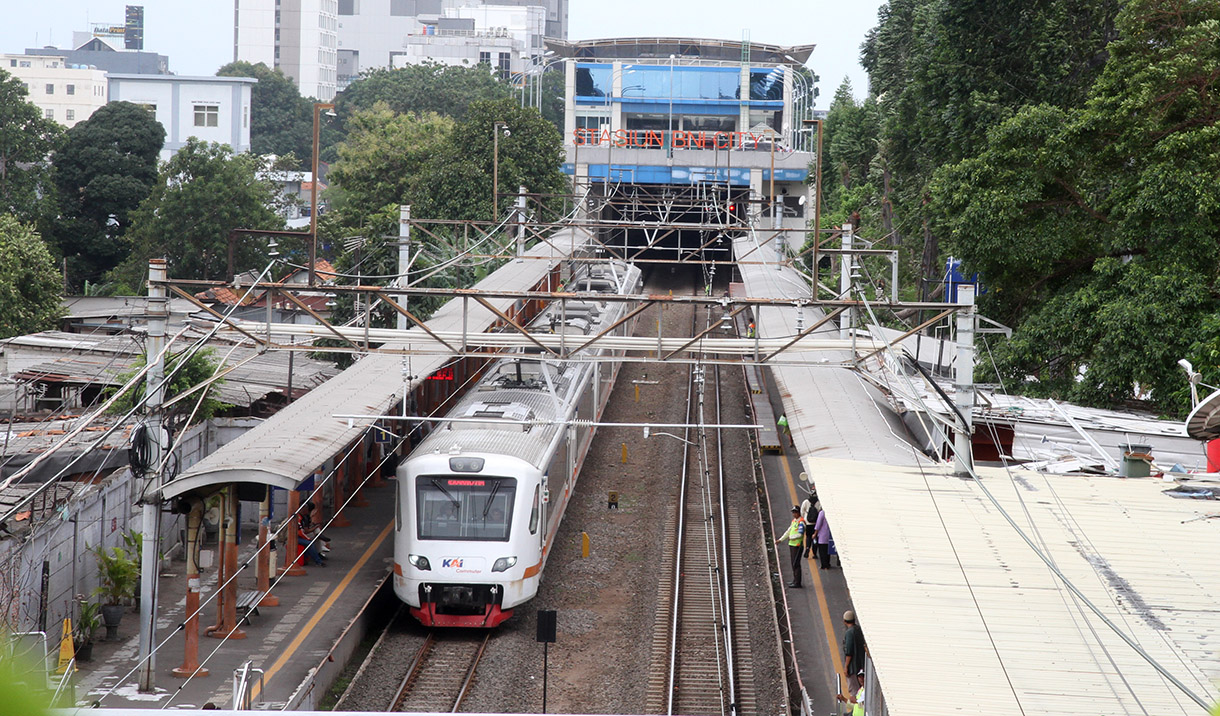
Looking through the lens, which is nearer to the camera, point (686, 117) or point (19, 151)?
point (19, 151)

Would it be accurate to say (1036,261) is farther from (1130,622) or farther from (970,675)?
(970,675)

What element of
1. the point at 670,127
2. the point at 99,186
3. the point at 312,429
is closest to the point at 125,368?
the point at 312,429

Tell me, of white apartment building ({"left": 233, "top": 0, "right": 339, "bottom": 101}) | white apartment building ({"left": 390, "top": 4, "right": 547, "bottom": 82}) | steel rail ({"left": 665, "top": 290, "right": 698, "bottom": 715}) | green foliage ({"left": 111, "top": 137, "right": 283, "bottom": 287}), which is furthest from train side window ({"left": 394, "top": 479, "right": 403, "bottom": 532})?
white apartment building ({"left": 233, "top": 0, "right": 339, "bottom": 101})

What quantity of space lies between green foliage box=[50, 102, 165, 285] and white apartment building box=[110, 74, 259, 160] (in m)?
21.6

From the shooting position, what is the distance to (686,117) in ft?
229

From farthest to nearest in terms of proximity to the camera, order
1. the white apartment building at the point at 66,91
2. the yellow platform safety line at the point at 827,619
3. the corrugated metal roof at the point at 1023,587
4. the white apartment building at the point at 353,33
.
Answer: the white apartment building at the point at 353,33 → the white apartment building at the point at 66,91 → the yellow platform safety line at the point at 827,619 → the corrugated metal roof at the point at 1023,587

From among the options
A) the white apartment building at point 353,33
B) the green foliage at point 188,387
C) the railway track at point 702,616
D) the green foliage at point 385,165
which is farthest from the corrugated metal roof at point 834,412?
the white apartment building at point 353,33

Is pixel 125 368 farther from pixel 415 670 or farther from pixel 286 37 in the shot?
pixel 286 37

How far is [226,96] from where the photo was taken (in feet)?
221

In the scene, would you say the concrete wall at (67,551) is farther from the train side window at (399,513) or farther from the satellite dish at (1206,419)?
the satellite dish at (1206,419)

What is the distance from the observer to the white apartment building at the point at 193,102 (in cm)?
6619

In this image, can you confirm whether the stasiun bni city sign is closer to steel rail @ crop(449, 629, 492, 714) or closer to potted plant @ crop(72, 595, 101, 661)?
steel rail @ crop(449, 629, 492, 714)

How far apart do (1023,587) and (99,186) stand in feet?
137

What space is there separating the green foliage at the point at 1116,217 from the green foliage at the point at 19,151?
32.2m
